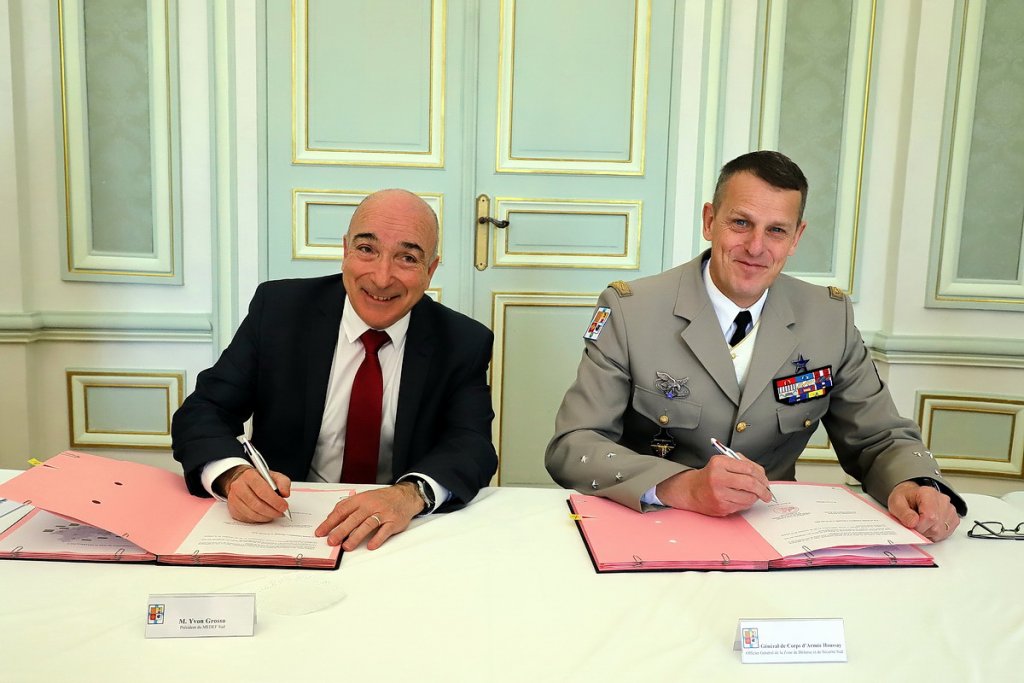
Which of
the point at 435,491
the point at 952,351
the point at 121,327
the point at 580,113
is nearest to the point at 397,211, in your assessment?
the point at 435,491

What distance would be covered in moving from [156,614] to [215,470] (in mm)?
477

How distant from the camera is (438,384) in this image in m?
1.72

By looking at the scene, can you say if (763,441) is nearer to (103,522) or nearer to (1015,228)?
(103,522)

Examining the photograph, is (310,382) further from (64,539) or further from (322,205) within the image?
(322,205)

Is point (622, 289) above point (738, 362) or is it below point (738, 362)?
above

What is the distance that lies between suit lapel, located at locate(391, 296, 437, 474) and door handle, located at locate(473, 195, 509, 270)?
5.02ft

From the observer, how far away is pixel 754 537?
4.01ft

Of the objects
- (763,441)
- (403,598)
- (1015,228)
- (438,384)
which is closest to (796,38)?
(1015,228)

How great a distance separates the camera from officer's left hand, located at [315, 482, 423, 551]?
3.84ft

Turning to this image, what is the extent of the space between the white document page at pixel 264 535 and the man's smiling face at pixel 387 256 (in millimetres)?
511

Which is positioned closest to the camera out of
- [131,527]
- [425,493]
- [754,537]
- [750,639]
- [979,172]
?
[750,639]

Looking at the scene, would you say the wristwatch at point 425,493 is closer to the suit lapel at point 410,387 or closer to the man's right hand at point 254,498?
the man's right hand at point 254,498

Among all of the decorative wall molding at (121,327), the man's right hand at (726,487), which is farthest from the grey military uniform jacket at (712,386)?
the decorative wall molding at (121,327)

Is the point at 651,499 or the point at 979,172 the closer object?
the point at 651,499
